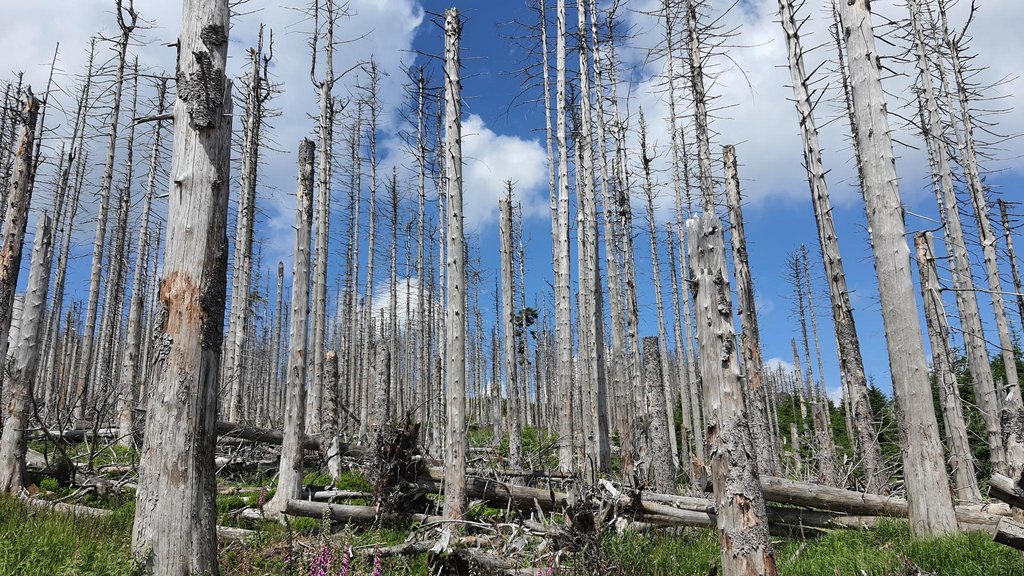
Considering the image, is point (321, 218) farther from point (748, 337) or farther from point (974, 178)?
point (974, 178)

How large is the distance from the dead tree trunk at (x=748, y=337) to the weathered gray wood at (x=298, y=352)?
686 centimetres

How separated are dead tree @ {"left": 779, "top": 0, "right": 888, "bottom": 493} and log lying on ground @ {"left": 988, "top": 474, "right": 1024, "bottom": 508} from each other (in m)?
6.00

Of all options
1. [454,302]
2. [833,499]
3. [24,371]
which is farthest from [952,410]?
[24,371]

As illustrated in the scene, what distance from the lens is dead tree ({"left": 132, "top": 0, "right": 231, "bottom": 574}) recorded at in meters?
3.66

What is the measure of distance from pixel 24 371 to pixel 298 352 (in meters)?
3.54

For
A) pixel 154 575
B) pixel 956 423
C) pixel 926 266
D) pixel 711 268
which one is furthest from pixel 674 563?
pixel 956 423

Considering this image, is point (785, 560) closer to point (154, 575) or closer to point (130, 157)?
point (154, 575)

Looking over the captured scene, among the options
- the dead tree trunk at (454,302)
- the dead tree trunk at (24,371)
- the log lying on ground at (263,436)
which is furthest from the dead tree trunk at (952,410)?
the dead tree trunk at (24,371)

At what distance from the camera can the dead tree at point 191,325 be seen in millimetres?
3662

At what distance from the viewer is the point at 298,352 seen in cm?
855

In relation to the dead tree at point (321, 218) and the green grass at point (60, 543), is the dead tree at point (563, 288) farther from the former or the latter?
the green grass at point (60, 543)

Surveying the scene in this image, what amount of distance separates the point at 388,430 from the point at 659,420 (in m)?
5.38

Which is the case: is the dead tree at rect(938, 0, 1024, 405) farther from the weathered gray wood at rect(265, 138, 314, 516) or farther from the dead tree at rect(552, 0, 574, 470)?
the weathered gray wood at rect(265, 138, 314, 516)

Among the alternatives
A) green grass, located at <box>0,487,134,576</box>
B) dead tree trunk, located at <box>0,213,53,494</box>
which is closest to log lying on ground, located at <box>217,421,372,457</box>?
dead tree trunk, located at <box>0,213,53,494</box>
